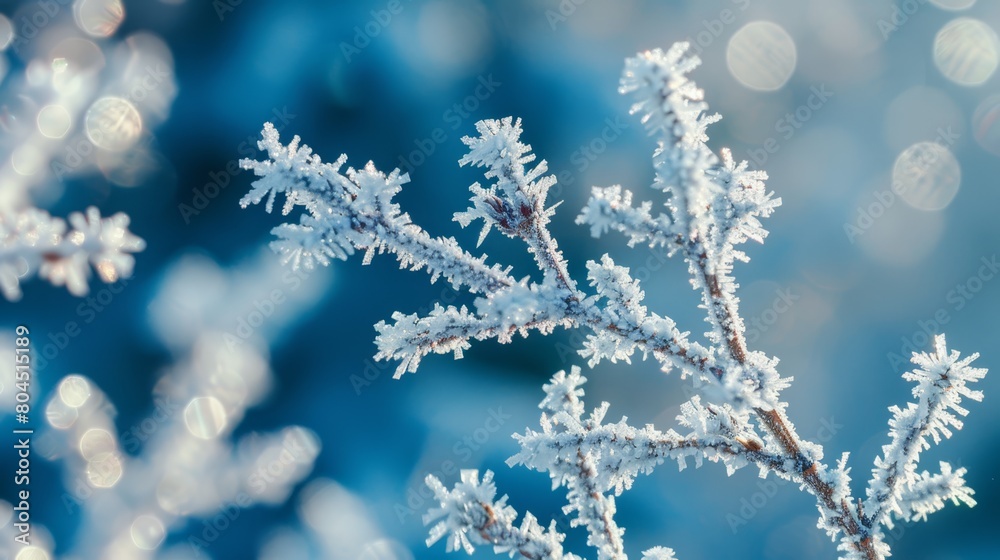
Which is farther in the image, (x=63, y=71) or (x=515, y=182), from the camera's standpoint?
(x=515, y=182)

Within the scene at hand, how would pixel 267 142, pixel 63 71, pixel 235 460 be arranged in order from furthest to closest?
pixel 235 460 → pixel 267 142 → pixel 63 71

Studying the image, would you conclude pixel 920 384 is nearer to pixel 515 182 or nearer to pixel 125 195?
pixel 515 182

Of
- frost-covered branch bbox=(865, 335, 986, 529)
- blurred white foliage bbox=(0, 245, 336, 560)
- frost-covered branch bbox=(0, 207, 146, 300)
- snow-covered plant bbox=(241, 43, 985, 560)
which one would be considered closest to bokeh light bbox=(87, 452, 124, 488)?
blurred white foliage bbox=(0, 245, 336, 560)

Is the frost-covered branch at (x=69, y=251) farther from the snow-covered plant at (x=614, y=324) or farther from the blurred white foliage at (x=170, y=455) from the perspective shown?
the blurred white foliage at (x=170, y=455)

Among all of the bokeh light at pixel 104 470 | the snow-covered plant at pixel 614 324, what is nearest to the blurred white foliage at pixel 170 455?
the bokeh light at pixel 104 470

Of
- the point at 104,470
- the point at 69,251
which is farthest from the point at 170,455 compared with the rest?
the point at 69,251

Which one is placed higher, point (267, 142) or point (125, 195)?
point (125, 195)

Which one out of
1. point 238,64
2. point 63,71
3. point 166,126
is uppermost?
point 238,64

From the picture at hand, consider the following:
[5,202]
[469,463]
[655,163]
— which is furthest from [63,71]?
[469,463]
